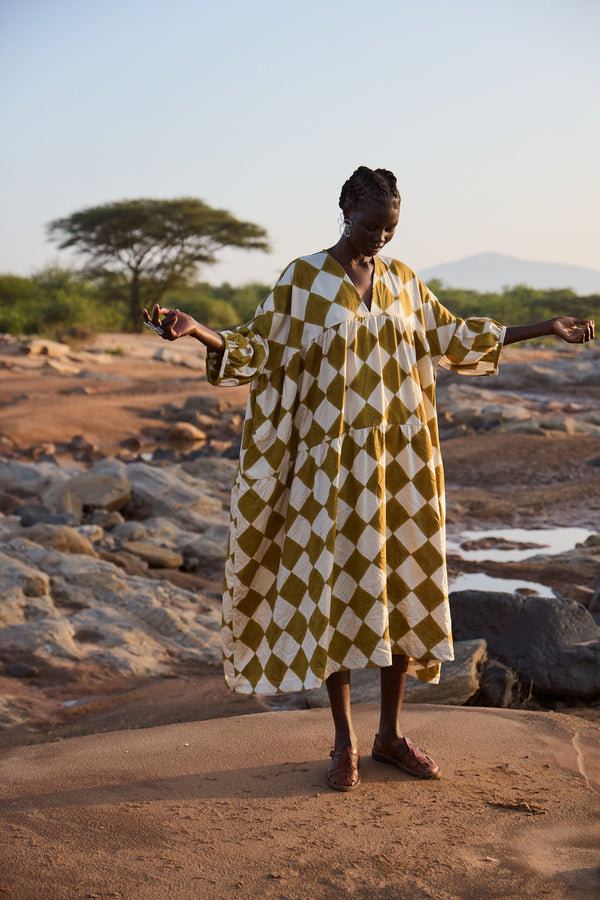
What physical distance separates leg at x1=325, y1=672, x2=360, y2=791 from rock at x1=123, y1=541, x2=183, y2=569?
4482mm

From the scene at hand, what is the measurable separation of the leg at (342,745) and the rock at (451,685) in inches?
42.5

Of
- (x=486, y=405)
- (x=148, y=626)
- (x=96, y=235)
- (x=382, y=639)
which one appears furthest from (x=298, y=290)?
(x=96, y=235)

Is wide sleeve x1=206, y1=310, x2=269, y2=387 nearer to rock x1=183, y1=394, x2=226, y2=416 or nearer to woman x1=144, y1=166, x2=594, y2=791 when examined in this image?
woman x1=144, y1=166, x2=594, y2=791

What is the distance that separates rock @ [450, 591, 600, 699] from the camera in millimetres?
3920

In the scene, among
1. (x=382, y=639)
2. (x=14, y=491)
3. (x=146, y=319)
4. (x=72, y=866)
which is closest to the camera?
(x=72, y=866)

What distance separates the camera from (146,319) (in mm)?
2320

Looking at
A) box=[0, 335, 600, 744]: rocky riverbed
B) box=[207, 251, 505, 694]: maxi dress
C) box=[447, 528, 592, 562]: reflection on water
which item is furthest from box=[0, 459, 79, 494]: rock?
box=[207, 251, 505, 694]: maxi dress

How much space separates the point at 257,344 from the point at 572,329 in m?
1.03

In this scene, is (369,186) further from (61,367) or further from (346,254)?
(61,367)

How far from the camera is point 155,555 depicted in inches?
276

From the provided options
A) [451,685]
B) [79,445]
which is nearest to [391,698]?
[451,685]

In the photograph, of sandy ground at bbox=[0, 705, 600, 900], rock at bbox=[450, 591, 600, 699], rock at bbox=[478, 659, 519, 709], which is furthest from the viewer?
rock at bbox=[450, 591, 600, 699]

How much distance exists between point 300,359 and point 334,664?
86 cm

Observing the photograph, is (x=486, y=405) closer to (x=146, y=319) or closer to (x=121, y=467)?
(x=121, y=467)
